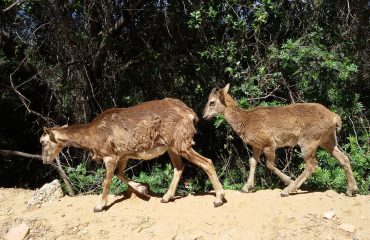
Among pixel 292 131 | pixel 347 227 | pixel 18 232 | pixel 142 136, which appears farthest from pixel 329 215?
pixel 18 232

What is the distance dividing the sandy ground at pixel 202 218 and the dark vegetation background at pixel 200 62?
2.19 m

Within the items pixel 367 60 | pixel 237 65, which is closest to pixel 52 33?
pixel 237 65

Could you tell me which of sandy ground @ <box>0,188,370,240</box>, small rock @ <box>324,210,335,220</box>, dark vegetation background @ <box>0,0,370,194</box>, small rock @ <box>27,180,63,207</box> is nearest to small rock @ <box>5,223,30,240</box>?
sandy ground @ <box>0,188,370,240</box>

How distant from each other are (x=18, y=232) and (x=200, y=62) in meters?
5.87

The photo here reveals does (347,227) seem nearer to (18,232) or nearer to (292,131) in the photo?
(292,131)

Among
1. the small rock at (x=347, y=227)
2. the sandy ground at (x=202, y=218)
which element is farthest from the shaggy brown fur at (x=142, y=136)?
the small rock at (x=347, y=227)

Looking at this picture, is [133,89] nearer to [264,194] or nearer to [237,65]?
[237,65]

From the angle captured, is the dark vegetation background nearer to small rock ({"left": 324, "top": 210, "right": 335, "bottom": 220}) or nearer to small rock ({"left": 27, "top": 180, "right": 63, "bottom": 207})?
small rock ({"left": 27, "top": 180, "right": 63, "bottom": 207})

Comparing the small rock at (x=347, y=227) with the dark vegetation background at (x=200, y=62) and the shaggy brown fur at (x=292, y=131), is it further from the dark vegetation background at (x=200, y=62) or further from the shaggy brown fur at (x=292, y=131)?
the dark vegetation background at (x=200, y=62)

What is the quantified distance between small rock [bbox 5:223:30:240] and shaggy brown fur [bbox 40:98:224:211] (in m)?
1.22

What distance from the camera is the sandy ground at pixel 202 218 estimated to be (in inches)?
279

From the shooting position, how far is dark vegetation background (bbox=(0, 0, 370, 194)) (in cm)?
1061

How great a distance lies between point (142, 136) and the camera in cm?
819

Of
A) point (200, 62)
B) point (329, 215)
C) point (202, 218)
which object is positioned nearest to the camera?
point (329, 215)
